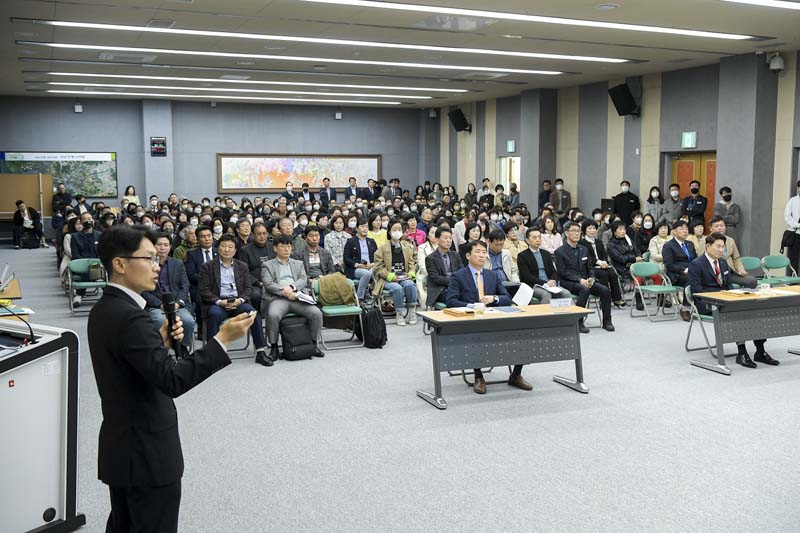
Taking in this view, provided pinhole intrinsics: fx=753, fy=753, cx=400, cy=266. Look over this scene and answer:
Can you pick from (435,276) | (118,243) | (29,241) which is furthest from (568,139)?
(118,243)

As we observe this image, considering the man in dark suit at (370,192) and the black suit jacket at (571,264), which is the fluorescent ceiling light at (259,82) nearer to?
the man in dark suit at (370,192)

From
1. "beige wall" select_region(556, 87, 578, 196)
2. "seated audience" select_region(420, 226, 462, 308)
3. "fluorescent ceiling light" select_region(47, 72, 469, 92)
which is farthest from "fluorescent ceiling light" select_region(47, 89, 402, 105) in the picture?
"seated audience" select_region(420, 226, 462, 308)

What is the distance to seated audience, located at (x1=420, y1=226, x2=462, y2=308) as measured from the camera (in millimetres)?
8703

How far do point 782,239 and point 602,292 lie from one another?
5227mm

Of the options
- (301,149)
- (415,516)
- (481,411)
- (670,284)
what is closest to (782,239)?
(670,284)

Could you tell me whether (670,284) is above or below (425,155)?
below

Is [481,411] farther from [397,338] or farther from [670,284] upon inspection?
[670,284]

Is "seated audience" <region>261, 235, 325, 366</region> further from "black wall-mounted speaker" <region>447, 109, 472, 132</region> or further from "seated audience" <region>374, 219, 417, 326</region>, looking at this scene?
"black wall-mounted speaker" <region>447, 109, 472, 132</region>

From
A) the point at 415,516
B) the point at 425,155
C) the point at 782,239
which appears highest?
the point at 425,155

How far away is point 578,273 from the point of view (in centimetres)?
951

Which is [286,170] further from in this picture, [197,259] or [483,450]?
[483,450]

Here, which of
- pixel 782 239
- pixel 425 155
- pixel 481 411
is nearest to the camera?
pixel 481 411

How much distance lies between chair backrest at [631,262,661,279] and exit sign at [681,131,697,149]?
18.8 feet

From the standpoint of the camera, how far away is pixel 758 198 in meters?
12.8
